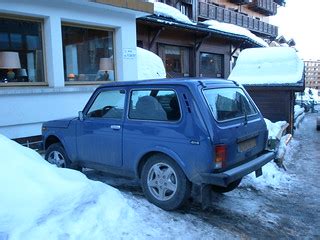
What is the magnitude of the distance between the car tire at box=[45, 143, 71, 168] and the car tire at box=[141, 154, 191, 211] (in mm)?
1676

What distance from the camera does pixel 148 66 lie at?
11.4 meters

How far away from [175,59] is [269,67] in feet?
15.9

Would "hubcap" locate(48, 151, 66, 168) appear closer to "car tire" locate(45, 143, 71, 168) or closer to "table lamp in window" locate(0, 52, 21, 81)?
"car tire" locate(45, 143, 71, 168)

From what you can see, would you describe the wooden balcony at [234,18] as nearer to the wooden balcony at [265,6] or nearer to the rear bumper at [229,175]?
the wooden balcony at [265,6]

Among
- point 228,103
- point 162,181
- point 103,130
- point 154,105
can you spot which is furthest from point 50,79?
point 228,103

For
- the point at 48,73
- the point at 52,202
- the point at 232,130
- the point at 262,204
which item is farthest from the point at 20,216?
the point at 48,73

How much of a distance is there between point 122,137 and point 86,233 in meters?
1.69

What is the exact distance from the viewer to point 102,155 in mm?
5355

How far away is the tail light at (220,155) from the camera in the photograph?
14.2ft

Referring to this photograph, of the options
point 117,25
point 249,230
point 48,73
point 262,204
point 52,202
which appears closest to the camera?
point 52,202

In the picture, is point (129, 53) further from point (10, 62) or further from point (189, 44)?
point (189, 44)

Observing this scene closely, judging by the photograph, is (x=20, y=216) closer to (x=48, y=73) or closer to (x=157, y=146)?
(x=157, y=146)

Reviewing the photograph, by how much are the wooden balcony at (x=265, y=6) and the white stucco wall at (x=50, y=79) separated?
33.6m

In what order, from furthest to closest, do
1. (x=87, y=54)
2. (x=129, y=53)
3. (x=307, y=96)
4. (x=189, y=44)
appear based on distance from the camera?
(x=307, y=96) → (x=189, y=44) → (x=129, y=53) → (x=87, y=54)
